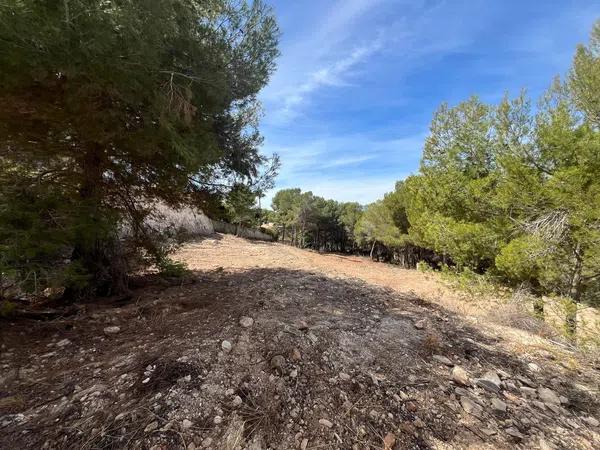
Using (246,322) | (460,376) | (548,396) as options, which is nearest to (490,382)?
(460,376)

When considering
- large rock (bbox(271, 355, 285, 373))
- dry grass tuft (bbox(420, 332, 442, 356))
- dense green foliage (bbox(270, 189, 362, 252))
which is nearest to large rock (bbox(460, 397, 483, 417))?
dry grass tuft (bbox(420, 332, 442, 356))

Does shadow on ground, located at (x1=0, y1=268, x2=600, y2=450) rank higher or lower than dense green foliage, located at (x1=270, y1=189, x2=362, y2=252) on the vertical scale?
lower

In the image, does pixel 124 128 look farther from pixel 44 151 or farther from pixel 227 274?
pixel 227 274

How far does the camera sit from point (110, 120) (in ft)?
10.7

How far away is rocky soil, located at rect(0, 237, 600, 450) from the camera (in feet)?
5.85

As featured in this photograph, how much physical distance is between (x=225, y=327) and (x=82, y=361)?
1.25m

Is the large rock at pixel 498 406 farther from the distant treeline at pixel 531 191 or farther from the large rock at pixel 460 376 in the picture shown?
the distant treeline at pixel 531 191

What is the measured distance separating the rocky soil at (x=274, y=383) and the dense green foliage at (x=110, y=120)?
0.92 meters

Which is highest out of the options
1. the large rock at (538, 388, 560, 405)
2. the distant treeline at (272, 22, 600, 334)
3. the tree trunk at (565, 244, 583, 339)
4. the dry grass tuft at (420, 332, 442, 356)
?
the distant treeline at (272, 22, 600, 334)

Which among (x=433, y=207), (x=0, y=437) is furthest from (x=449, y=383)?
(x=433, y=207)

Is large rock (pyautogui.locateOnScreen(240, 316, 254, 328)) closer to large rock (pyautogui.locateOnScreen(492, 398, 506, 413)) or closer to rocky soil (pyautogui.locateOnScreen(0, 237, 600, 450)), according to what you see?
rocky soil (pyautogui.locateOnScreen(0, 237, 600, 450))

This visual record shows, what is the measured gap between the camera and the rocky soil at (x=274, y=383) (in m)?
1.78

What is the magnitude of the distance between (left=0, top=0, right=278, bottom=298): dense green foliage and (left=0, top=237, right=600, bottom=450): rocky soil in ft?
3.01

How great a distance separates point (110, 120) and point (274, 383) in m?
3.36
